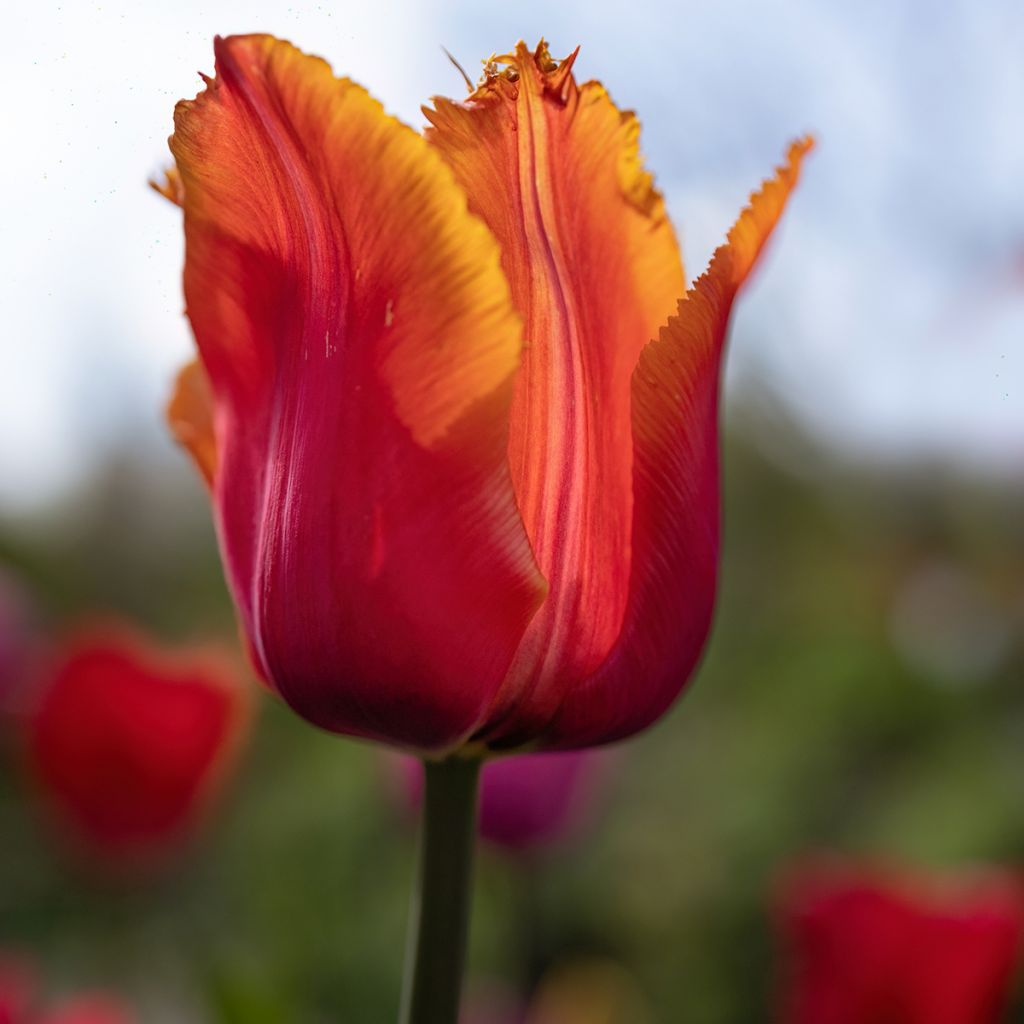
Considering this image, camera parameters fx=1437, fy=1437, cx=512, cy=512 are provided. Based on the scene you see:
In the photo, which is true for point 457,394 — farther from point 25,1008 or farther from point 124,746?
point 124,746

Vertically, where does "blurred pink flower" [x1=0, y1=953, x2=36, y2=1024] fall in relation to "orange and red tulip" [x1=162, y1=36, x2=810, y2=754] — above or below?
below

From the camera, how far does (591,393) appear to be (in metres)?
0.36

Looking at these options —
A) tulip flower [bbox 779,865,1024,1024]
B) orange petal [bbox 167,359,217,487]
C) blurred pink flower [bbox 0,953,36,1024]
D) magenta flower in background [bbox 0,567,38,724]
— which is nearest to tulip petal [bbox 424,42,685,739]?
orange petal [bbox 167,359,217,487]

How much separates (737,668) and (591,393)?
2.19 meters

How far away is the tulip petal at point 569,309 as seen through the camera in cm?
35

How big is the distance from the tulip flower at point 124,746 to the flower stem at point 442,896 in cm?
84

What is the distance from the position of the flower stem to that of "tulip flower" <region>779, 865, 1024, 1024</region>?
0.47 meters

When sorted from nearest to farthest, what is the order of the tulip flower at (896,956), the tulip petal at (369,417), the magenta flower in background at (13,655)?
1. the tulip petal at (369,417)
2. the tulip flower at (896,956)
3. the magenta flower in background at (13,655)

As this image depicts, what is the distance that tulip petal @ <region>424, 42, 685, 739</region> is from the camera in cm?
35

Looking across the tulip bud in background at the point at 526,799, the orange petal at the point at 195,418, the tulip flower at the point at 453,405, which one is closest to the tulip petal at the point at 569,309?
the tulip flower at the point at 453,405

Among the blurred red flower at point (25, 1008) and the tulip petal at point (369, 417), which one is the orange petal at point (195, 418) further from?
the blurred red flower at point (25, 1008)

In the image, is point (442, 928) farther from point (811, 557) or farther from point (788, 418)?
point (811, 557)

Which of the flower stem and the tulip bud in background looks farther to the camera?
the tulip bud in background

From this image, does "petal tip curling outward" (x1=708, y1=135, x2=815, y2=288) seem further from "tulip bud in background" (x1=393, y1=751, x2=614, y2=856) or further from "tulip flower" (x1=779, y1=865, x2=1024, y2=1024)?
"tulip bud in background" (x1=393, y1=751, x2=614, y2=856)
